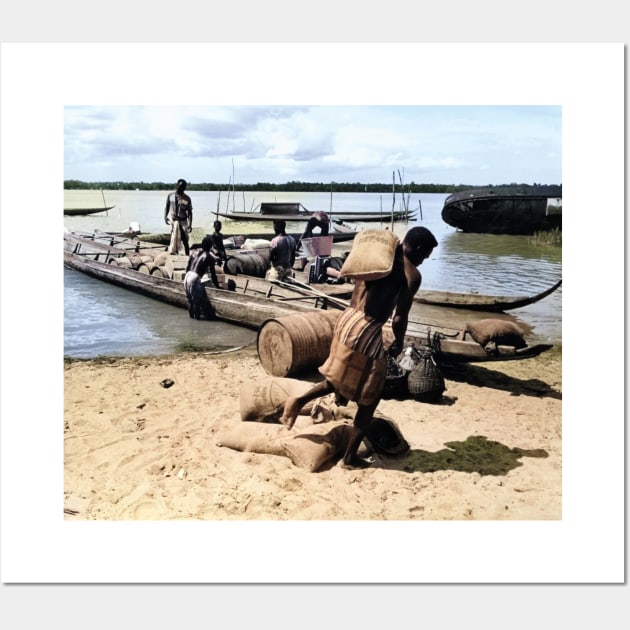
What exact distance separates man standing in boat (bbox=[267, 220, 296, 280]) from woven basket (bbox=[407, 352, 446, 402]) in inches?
139

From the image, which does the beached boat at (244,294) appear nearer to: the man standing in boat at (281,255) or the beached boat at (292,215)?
the man standing in boat at (281,255)

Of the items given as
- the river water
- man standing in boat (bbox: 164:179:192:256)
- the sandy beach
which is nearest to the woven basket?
the sandy beach

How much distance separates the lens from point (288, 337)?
592 centimetres

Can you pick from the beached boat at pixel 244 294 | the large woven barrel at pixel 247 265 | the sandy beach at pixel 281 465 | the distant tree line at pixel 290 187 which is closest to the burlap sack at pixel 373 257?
the sandy beach at pixel 281 465

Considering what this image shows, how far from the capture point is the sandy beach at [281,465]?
4324 millimetres

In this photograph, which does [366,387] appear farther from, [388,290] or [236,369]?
[236,369]

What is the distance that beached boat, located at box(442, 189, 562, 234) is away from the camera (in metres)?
7.68

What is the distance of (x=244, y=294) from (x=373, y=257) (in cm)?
453

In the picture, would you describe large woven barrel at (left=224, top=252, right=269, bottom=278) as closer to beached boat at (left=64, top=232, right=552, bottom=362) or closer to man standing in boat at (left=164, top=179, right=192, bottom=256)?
beached boat at (left=64, top=232, right=552, bottom=362)

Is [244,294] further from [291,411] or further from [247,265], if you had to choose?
[291,411]

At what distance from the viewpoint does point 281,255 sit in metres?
8.83
